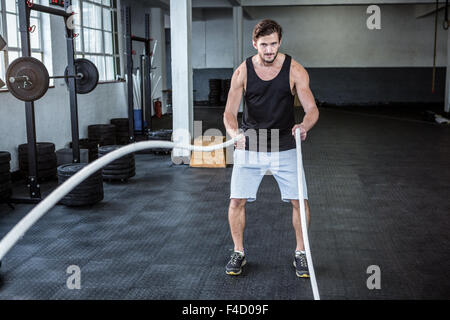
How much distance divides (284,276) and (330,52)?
1366 centimetres

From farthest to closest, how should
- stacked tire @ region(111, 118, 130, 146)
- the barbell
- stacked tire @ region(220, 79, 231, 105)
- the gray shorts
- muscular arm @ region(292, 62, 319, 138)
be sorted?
stacked tire @ region(220, 79, 231, 105)
stacked tire @ region(111, 118, 130, 146)
the barbell
the gray shorts
muscular arm @ region(292, 62, 319, 138)

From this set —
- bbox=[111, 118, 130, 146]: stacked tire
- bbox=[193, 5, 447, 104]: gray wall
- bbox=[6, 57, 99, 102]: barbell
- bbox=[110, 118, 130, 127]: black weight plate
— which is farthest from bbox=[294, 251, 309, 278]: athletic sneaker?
bbox=[193, 5, 447, 104]: gray wall

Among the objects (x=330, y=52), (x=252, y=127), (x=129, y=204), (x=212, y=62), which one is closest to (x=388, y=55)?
(x=330, y=52)

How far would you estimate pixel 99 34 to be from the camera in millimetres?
8617

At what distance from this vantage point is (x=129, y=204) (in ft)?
14.6

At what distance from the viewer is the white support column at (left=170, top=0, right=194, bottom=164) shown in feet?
20.0

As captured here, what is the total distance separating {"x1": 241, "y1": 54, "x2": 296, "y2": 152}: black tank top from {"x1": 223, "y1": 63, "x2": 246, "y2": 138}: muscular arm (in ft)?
0.13

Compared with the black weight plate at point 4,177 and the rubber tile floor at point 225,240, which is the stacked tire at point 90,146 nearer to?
the rubber tile floor at point 225,240

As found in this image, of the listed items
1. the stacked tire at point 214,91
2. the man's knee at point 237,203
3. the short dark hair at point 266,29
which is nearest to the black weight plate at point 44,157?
the man's knee at point 237,203

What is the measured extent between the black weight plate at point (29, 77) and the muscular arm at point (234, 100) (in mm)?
2156

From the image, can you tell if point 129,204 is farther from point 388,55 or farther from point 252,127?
point 388,55

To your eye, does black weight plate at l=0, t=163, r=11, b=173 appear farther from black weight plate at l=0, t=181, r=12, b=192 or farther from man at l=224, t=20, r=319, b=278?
man at l=224, t=20, r=319, b=278

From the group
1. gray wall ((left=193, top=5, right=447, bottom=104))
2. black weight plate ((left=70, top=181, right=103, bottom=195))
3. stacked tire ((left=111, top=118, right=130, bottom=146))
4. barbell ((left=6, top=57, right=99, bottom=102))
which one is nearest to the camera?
barbell ((left=6, top=57, right=99, bottom=102))
